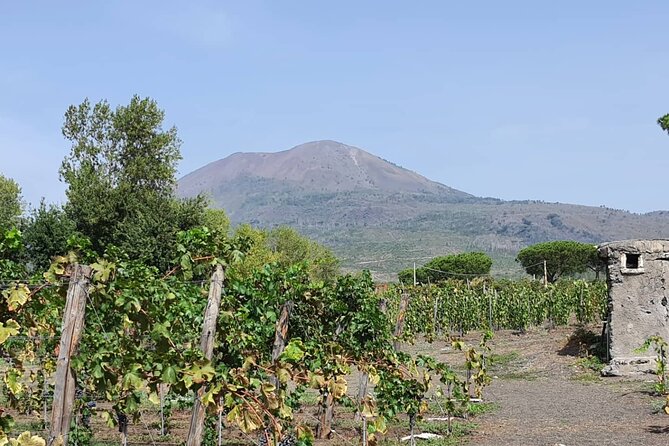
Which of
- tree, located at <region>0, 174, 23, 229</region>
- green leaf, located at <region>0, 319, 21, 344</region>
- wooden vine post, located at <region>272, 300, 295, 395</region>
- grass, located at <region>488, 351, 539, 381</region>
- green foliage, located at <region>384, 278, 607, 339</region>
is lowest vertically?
grass, located at <region>488, 351, 539, 381</region>

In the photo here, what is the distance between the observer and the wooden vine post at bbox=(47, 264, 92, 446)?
460 cm

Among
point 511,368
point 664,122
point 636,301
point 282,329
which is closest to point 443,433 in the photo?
point 282,329

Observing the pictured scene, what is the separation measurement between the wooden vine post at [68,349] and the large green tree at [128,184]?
85.2ft

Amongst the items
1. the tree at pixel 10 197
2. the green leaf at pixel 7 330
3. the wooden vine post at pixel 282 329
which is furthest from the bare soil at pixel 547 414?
the tree at pixel 10 197

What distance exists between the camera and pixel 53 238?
3045 centimetres

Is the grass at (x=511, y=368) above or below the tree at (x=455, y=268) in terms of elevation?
below

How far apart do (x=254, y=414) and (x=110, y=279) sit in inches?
61.5

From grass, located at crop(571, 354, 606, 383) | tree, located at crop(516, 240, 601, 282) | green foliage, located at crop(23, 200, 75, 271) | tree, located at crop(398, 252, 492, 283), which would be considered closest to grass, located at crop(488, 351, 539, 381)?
grass, located at crop(571, 354, 606, 383)

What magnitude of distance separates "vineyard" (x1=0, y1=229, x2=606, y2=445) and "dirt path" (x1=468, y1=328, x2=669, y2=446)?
901 millimetres

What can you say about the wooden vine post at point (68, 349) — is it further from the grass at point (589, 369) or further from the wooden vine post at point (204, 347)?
the grass at point (589, 369)

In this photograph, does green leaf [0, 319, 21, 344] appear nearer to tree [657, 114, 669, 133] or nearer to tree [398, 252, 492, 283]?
tree [657, 114, 669, 133]

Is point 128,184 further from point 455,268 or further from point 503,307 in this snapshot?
point 455,268

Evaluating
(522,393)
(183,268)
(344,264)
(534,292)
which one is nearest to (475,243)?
(344,264)

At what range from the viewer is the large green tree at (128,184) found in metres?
31.2
